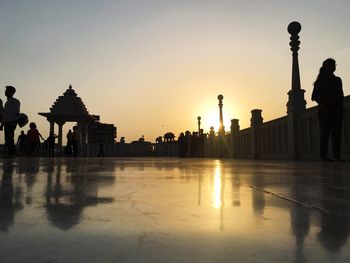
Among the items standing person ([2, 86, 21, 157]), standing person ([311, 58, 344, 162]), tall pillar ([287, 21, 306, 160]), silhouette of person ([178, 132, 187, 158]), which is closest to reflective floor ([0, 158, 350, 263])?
standing person ([311, 58, 344, 162])

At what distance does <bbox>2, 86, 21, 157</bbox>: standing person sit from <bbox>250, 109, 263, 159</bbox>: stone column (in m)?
9.14

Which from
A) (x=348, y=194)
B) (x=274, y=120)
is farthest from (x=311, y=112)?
(x=348, y=194)

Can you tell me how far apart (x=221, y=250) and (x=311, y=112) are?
10.8 metres

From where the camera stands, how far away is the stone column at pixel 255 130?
52.2ft

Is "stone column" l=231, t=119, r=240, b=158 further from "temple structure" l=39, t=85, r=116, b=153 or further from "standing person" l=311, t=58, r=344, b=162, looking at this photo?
"temple structure" l=39, t=85, r=116, b=153

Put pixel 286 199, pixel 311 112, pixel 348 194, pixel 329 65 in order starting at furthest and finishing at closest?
pixel 311 112, pixel 329 65, pixel 348 194, pixel 286 199

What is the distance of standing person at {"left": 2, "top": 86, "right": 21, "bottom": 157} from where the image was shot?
10383 millimetres

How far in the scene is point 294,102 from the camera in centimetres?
1220

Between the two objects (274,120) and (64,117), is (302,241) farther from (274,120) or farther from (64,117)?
(64,117)

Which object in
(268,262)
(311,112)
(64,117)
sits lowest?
(268,262)

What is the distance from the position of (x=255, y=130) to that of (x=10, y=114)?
968cm

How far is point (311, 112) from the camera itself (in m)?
11.1

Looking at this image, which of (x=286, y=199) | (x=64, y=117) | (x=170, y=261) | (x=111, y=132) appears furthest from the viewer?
(x=111, y=132)

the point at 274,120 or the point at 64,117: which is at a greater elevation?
the point at 64,117
